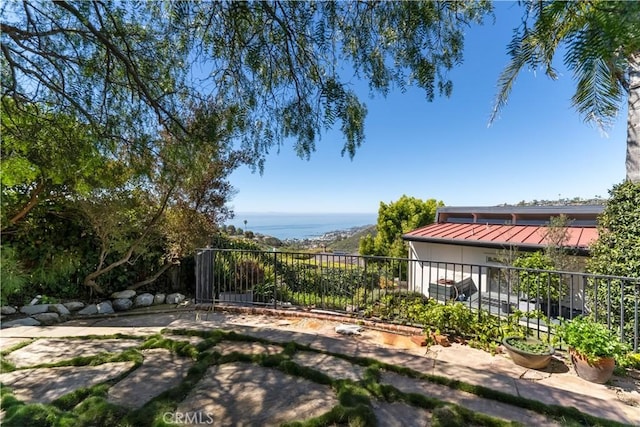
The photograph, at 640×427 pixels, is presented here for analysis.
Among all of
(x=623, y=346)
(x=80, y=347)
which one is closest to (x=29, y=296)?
(x=80, y=347)

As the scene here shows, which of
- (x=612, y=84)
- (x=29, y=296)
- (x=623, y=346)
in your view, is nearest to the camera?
(x=612, y=84)

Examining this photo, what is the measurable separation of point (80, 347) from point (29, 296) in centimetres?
357

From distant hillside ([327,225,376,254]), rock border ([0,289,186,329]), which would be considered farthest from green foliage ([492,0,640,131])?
distant hillside ([327,225,376,254])

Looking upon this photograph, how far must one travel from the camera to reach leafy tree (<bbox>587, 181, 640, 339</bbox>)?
3662 millimetres

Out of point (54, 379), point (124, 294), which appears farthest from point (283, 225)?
point (54, 379)

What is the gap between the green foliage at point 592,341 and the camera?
9.46 feet

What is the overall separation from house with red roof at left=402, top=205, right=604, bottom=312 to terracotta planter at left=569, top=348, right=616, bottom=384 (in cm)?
292

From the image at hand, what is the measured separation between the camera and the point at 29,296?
531 cm

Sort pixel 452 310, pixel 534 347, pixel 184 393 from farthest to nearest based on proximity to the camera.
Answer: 1. pixel 452 310
2. pixel 534 347
3. pixel 184 393

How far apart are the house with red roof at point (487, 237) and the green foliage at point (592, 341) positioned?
279cm

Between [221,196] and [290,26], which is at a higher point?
[290,26]

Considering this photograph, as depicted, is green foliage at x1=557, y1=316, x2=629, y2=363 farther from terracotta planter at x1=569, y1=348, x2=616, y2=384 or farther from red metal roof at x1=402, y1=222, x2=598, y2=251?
red metal roof at x1=402, y1=222, x2=598, y2=251

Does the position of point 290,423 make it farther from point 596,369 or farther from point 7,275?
point 596,369

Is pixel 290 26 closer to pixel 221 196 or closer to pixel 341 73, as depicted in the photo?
pixel 341 73
